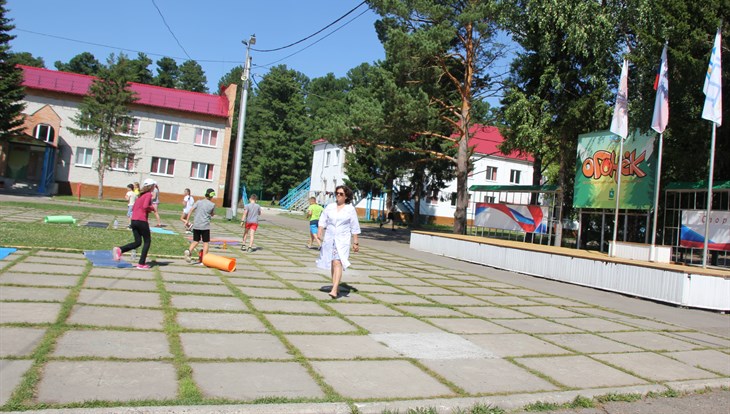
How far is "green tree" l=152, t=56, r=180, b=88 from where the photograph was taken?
93.7 metres

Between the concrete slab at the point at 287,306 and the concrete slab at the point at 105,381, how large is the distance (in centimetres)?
294

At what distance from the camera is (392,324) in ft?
24.7

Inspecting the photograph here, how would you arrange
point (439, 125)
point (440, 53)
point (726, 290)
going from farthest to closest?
1. point (439, 125)
2. point (440, 53)
3. point (726, 290)

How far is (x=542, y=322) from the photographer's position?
28.7 feet

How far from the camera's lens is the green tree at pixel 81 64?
95488 millimetres

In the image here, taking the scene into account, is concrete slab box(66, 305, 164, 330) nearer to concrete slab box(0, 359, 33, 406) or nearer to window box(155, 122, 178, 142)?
concrete slab box(0, 359, 33, 406)

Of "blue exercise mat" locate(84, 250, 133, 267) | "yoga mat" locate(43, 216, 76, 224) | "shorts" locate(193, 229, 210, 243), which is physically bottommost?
"blue exercise mat" locate(84, 250, 133, 267)

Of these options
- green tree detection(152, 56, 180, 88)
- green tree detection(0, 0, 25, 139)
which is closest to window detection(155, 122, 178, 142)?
green tree detection(0, 0, 25, 139)

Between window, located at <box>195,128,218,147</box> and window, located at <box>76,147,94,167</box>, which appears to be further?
window, located at <box>195,128,218,147</box>

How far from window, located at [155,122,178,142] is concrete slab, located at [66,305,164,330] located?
4183cm

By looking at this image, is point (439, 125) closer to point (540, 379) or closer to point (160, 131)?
point (540, 379)

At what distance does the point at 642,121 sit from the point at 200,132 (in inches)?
1461

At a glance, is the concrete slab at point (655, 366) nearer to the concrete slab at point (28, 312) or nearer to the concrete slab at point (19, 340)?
the concrete slab at point (19, 340)

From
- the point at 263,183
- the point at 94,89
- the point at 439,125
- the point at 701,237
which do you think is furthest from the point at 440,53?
the point at 263,183
